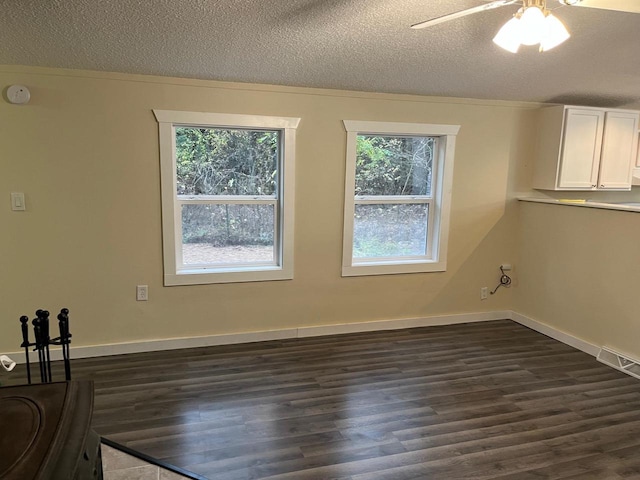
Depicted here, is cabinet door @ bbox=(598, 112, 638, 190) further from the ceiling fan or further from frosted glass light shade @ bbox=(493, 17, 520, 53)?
frosted glass light shade @ bbox=(493, 17, 520, 53)

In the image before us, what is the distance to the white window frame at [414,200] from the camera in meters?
3.88

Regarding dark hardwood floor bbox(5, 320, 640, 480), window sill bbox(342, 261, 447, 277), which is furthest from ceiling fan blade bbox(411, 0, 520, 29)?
window sill bbox(342, 261, 447, 277)

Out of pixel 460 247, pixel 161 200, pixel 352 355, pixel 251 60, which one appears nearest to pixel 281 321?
pixel 352 355

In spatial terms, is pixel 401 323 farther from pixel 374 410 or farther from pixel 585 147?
pixel 585 147

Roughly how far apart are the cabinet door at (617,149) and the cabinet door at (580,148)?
2.7 inches

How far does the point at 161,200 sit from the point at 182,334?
110cm

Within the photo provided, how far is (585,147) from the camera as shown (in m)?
4.20

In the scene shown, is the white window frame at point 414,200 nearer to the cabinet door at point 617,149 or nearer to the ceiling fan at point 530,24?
the cabinet door at point 617,149

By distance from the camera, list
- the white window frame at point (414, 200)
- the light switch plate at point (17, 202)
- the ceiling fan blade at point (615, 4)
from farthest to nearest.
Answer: the white window frame at point (414, 200), the light switch plate at point (17, 202), the ceiling fan blade at point (615, 4)

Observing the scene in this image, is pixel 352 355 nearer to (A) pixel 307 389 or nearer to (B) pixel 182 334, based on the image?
(A) pixel 307 389

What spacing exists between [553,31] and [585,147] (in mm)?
2776

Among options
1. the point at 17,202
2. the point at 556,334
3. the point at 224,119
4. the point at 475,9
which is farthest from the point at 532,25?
the point at 17,202

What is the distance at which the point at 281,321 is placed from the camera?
392 cm

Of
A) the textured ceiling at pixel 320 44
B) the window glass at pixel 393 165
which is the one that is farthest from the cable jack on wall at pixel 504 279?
the textured ceiling at pixel 320 44
